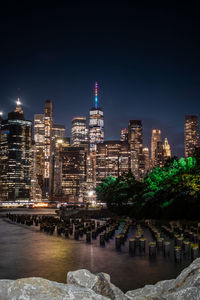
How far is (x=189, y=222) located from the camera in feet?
160

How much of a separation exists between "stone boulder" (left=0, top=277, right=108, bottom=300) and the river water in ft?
26.5

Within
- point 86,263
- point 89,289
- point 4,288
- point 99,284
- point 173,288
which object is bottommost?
point 86,263

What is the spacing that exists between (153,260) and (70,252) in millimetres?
7520

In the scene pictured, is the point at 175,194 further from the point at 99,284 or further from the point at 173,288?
the point at 99,284

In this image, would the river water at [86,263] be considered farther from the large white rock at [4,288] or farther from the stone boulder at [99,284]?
the large white rock at [4,288]

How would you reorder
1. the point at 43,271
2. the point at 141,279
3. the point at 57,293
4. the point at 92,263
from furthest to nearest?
the point at 92,263 → the point at 43,271 → the point at 141,279 → the point at 57,293

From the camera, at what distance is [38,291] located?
796 centimetres

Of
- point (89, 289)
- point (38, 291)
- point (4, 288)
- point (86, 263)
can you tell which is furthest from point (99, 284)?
point (86, 263)

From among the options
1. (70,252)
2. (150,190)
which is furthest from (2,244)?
(150,190)

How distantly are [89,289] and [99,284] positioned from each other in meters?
1.16

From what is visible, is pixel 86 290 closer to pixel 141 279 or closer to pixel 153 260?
pixel 141 279

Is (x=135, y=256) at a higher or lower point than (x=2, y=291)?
lower

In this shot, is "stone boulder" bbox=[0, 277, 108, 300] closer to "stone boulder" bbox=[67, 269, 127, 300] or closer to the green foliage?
"stone boulder" bbox=[67, 269, 127, 300]

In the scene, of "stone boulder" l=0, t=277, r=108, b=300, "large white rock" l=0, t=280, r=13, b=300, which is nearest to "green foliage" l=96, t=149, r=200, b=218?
"stone boulder" l=0, t=277, r=108, b=300
